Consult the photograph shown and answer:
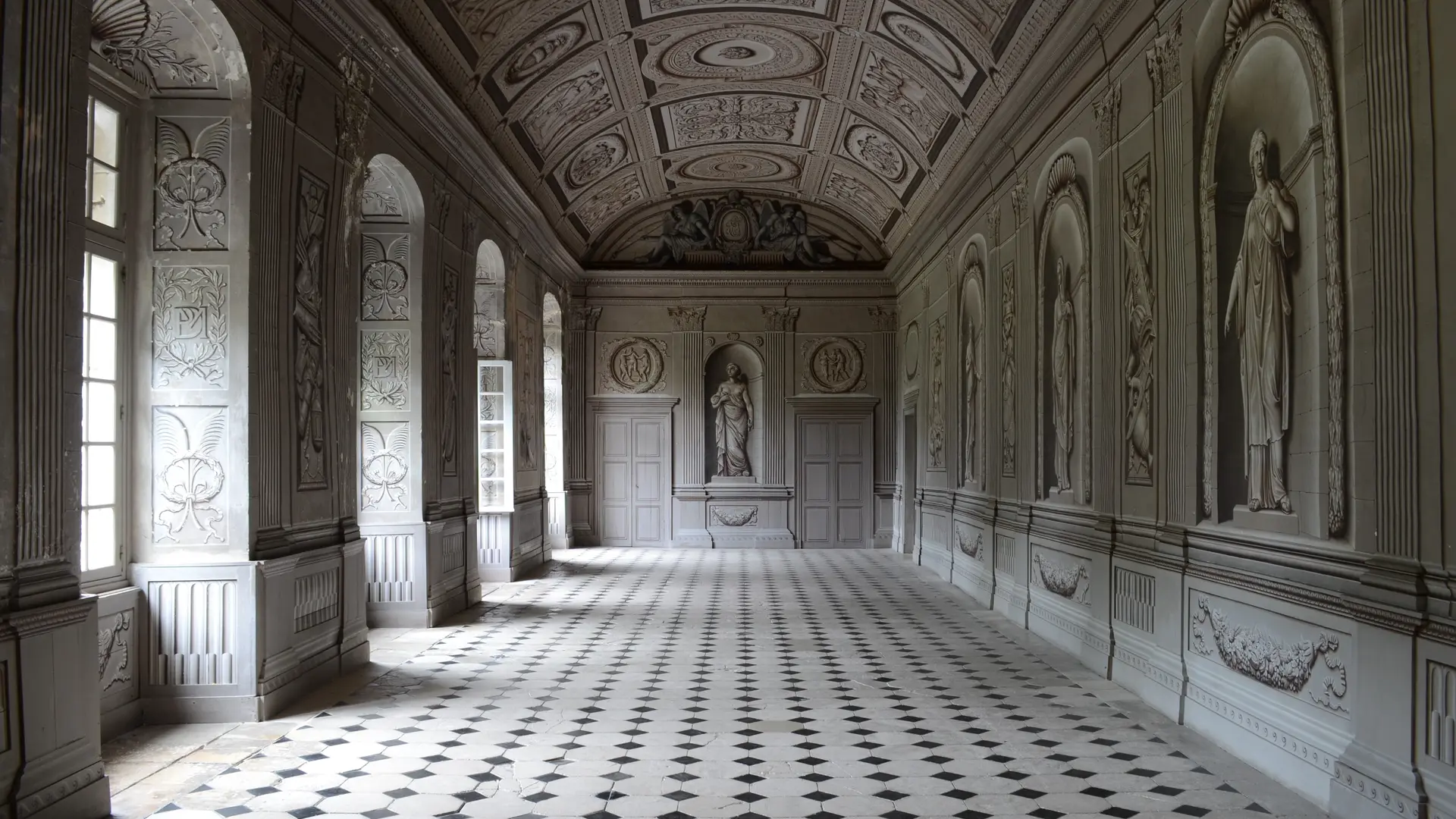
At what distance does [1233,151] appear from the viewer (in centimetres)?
675

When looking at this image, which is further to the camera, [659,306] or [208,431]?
[659,306]

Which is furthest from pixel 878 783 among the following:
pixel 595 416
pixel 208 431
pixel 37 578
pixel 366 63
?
pixel 595 416

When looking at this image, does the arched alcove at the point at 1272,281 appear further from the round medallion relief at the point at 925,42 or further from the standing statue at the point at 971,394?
the standing statue at the point at 971,394

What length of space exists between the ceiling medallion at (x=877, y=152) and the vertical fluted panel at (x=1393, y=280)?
12098mm

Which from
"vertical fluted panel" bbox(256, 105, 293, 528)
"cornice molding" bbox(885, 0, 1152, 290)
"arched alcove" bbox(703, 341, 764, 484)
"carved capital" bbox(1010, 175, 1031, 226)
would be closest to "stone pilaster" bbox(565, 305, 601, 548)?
"arched alcove" bbox(703, 341, 764, 484)

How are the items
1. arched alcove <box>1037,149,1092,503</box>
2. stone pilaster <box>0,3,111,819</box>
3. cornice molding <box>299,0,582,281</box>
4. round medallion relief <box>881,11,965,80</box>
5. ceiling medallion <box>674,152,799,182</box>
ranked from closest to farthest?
stone pilaster <box>0,3,111,819</box>
cornice molding <box>299,0,582,281</box>
arched alcove <box>1037,149,1092,503</box>
round medallion relief <box>881,11,965,80</box>
ceiling medallion <box>674,152,799,182</box>

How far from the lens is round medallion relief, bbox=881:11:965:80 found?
1230 centimetres

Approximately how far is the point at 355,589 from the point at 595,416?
1325 cm

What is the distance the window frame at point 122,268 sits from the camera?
6.78 m

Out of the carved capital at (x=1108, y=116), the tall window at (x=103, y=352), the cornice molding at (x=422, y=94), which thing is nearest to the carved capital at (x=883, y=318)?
the cornice molding at (x=422, y=94)

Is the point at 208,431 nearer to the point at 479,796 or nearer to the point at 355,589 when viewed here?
the point at 355,589

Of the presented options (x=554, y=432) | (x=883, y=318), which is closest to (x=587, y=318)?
(x=554, y=432)

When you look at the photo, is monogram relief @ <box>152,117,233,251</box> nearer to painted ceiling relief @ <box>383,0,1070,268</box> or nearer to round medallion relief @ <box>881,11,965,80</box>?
painted ceiling relief @ <box>383,0,1070,268</box>

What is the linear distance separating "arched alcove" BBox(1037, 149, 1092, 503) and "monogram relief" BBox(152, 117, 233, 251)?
7277 mm
